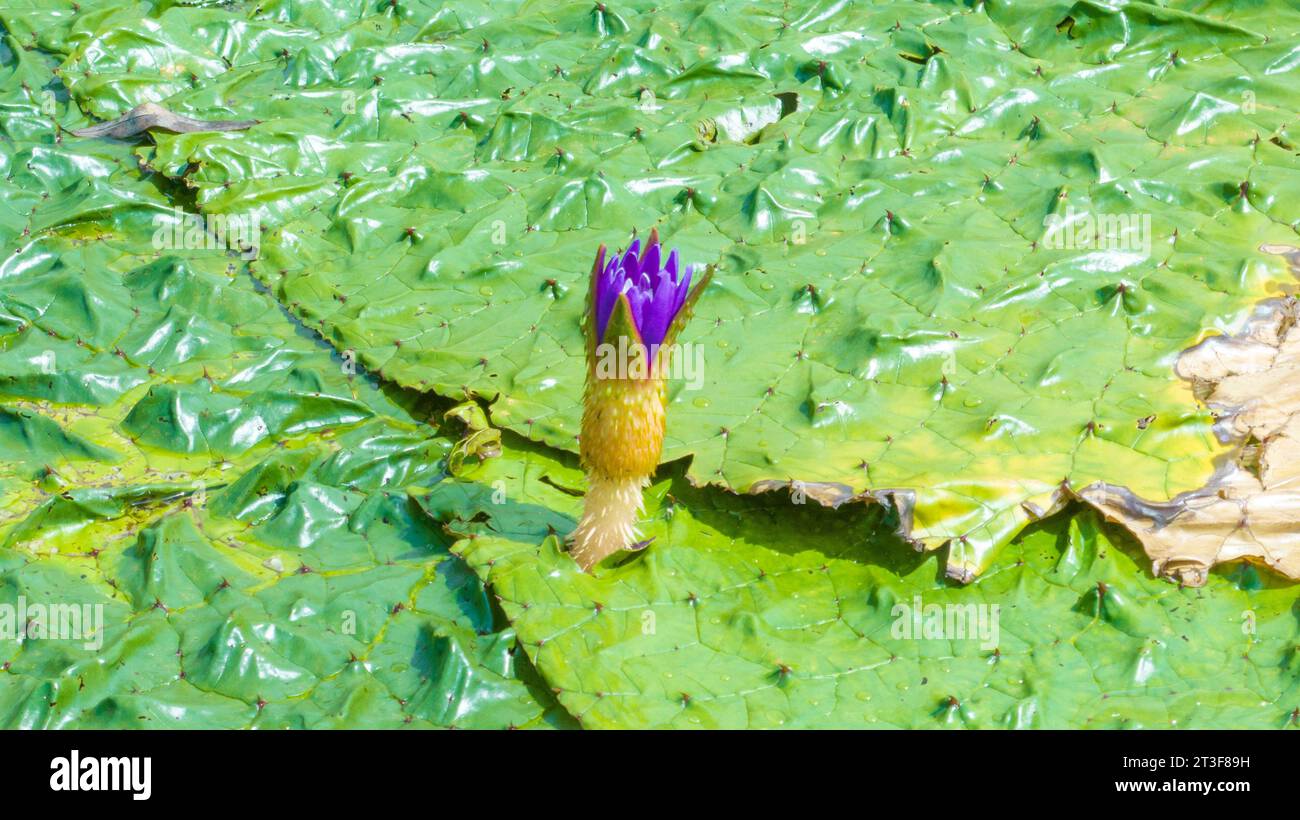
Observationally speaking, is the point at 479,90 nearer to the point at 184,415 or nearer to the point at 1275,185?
the point at 184,415

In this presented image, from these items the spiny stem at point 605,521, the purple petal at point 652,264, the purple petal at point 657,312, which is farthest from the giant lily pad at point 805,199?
the purple petal at point 652,264

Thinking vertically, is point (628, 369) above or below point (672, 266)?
below

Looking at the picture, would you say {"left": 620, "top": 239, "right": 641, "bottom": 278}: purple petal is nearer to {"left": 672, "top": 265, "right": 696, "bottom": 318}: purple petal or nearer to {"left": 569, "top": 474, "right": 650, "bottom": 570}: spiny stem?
{"left": 672, "top": 265, "right": 696, "bottom": 318}: purple petal

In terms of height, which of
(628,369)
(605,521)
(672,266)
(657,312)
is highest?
(672,266)


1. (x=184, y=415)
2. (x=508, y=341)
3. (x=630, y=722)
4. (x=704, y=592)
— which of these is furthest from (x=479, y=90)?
(x=630, y=722)

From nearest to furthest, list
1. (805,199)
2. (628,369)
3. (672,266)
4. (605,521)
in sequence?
(628,369), (672,266), (605,521), (805,199)

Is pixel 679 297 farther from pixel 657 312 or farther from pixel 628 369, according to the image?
pixel 628 369

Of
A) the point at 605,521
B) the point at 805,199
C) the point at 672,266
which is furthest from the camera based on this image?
the point at 805,199

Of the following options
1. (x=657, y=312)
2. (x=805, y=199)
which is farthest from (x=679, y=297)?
(x=805, y=199)

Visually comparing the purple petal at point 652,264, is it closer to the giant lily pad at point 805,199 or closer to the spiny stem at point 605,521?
the spiny stem at point 605,521
